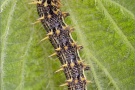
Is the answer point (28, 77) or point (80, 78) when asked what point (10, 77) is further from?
point (80, 78)

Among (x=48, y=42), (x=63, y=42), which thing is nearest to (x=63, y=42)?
(x=63, y=42)

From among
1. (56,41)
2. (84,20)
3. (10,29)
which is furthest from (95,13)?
(10,29)

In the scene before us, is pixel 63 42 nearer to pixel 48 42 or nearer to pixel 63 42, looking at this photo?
pixel 63 42

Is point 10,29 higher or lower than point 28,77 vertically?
higher
